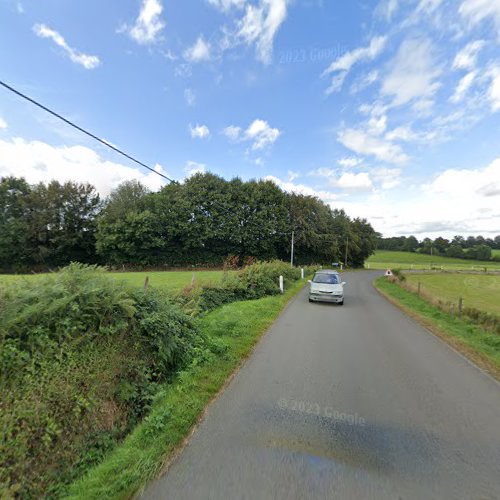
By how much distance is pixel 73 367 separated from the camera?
328 centimetres

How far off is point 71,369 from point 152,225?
35142 mm

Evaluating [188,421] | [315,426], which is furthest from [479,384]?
[188,421]

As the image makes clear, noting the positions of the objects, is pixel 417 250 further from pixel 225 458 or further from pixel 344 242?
pixel 225 458

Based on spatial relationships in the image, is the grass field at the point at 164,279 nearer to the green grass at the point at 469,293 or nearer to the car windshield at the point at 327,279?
the car windshield at the point at 327,279

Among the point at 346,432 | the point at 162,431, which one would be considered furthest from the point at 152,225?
the point at 346,432

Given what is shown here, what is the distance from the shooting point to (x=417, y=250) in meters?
100

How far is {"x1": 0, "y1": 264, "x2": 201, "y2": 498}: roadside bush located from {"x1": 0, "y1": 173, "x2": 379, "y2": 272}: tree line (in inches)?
1267

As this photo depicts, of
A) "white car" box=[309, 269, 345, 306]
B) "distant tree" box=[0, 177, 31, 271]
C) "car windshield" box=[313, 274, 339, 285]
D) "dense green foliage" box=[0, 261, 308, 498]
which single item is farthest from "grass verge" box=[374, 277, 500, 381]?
"distant tree" box=[0, 177, 31, 271]

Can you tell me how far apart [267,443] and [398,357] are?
4317 mm

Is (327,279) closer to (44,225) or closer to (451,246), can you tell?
(44,225)

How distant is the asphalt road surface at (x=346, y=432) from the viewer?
95.7 inches

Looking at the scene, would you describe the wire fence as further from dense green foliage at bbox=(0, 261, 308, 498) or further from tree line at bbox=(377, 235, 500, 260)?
tree line at bbox=(377, 235, 500, 260)

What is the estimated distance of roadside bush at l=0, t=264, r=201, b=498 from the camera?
8.29 ft

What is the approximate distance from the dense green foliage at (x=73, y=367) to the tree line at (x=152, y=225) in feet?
105
